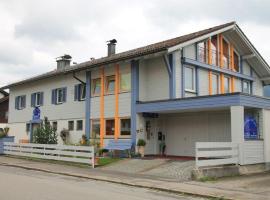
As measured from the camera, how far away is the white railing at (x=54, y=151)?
65.0ft

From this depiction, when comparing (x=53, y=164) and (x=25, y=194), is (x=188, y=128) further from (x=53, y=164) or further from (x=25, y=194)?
(x=25, y=194)

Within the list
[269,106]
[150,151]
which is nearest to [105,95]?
[150,151]

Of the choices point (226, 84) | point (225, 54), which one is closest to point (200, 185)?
point (226, 84)

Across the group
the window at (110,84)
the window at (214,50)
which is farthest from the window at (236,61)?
the window at (110,84)

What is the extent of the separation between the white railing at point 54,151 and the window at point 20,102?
23.3 feet

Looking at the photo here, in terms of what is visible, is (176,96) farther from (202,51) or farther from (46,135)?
(46,135)

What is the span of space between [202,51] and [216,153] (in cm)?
917

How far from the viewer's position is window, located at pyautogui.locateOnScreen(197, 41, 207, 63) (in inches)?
933

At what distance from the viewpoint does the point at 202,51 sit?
23969 mm

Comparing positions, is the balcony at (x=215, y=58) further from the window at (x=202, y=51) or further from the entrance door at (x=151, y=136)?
the entrance door at (x=151, y=136)

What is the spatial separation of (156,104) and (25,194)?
37.1ft

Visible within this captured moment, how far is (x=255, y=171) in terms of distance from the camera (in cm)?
1809

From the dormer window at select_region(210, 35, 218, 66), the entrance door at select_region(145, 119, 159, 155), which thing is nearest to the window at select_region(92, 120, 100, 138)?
the entrance door at select_region(145, 119, 159, 155)

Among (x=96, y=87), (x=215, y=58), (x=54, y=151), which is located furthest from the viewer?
(x=96, y=87)
